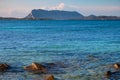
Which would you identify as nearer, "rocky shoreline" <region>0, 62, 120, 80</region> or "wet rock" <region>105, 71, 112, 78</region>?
"wet rock" <region>105, 71, 112, 78</region>

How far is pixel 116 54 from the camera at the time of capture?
38.3m

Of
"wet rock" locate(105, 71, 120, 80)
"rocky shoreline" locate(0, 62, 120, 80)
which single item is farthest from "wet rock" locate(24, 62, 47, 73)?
"wet rock" locate(105, 71, 120, 80)

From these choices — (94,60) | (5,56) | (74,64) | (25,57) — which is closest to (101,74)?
(74,64)

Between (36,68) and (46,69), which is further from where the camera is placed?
(46,69)

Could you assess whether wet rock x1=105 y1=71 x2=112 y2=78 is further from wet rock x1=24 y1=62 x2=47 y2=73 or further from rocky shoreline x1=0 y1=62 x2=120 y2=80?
wet rock x1=24 y1=62 x2=47 y2=73

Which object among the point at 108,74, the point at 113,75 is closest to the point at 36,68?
the point at 108,74

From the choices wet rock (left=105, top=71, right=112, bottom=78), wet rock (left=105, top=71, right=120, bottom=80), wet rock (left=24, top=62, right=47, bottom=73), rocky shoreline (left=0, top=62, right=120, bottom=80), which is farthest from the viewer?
wet rock (left=24, top=62, right=47, bottom=73)

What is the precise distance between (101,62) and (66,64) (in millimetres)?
3902

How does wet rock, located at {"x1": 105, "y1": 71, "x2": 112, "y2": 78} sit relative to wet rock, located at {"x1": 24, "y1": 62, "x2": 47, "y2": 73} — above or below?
above

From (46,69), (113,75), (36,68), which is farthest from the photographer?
(46,69)

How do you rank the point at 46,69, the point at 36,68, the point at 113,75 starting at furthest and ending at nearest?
the point at 46,69 → the point at 36,68 → the point at 113,75

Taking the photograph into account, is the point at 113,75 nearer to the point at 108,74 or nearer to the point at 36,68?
the point at 108,74

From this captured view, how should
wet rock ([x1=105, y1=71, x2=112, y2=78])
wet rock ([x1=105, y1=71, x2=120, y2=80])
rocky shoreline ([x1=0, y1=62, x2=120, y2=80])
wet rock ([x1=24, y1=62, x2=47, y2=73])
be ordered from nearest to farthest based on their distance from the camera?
wet rock ([x1=105, y1=71, x2=120, y2=80]) → wet rock ([x1=105, y1=71, x2=112, y2=78]) → rocky shoreline ([x1=0, y1=62, x2=120, y2=80]) → wet rock ([x1=24, y1=62, x2=47, y2=73])

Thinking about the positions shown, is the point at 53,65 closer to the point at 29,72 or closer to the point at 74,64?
the point at 74,64
